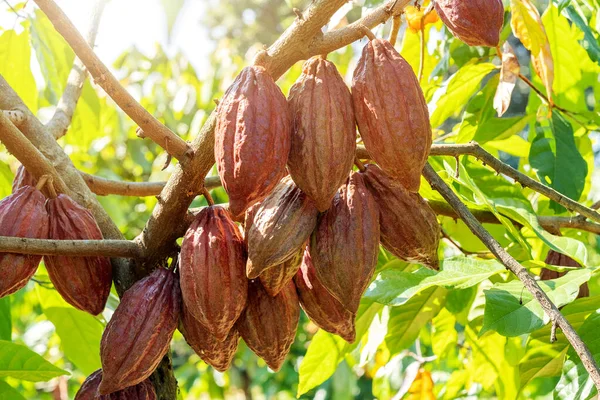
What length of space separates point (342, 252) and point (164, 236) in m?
0.41

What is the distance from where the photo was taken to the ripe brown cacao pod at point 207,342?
1248 mm

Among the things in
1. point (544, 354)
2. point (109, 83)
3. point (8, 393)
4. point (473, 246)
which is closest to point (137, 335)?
point (109, 83)

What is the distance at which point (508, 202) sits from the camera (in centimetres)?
177

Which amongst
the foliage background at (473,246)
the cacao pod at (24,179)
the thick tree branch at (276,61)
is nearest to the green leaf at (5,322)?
the foliage background at (473,246)

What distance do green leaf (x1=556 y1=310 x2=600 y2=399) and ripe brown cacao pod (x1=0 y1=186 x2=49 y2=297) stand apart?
97 centimetres

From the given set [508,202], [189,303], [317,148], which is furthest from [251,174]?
[508,202]

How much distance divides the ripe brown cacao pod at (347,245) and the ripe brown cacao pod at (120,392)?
44 cm

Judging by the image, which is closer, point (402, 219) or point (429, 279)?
point (402, 219)

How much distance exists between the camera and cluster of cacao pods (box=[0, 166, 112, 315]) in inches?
49.3

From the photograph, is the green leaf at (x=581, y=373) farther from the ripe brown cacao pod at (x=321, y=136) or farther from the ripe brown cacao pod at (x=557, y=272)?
the ripe brown cacao pod at (x=321, y=136)

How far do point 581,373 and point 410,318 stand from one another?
714 millimetres

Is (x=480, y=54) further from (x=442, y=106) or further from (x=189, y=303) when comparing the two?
(x=189, y=303)

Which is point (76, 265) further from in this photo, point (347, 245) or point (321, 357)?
point (321, 357)

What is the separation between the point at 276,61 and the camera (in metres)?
1.19
